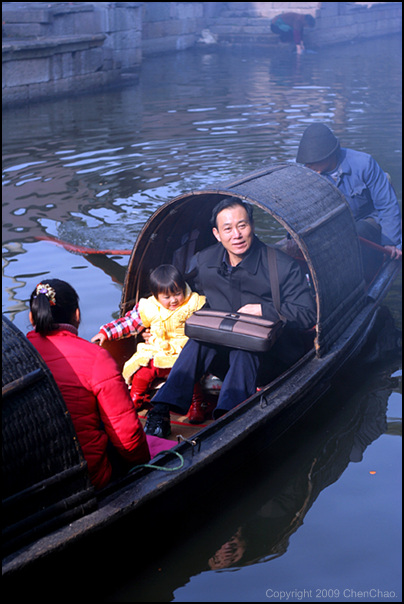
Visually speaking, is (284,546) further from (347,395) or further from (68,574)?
(347,395)

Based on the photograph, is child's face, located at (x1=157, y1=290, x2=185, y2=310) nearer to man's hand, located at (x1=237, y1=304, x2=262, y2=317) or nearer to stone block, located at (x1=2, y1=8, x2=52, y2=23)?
man's hand, located at (x1=237, y1=304, x2=262, y2=317)

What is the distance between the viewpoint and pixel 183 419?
16.3 feet

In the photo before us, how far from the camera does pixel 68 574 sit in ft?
10.6

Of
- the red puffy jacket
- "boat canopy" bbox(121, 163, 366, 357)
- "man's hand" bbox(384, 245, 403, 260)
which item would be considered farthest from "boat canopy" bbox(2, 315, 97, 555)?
"man's hand" bbox(384, 245, 403, 260)

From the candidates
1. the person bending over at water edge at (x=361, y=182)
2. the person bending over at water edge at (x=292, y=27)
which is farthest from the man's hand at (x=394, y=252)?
the person bending over at water edge at (x=292, y=27)

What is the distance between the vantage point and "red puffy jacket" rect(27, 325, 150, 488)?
10.8 feet

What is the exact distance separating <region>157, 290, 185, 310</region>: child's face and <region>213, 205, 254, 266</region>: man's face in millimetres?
488

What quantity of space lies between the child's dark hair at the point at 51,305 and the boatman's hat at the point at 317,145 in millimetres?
3923

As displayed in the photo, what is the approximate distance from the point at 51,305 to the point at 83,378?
0.38 metres

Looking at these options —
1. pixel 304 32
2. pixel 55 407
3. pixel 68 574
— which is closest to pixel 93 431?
pixel 55 407

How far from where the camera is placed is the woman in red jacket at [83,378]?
3.29 meters

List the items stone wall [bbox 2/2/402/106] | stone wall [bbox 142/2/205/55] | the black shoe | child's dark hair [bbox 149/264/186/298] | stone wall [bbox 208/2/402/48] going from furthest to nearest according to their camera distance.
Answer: stone wall [bbox 208/2/402/48] < stone wall [bbox 142/2/205/55] < stone wall [bbox 2/2/402/106] < child's dark hair [bbox 149/264/186/298] < the black shoe

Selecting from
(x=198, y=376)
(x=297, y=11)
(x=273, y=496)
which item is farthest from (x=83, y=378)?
(x=297, y=11)

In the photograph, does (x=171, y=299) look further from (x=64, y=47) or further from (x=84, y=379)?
(x=64, y=47)
